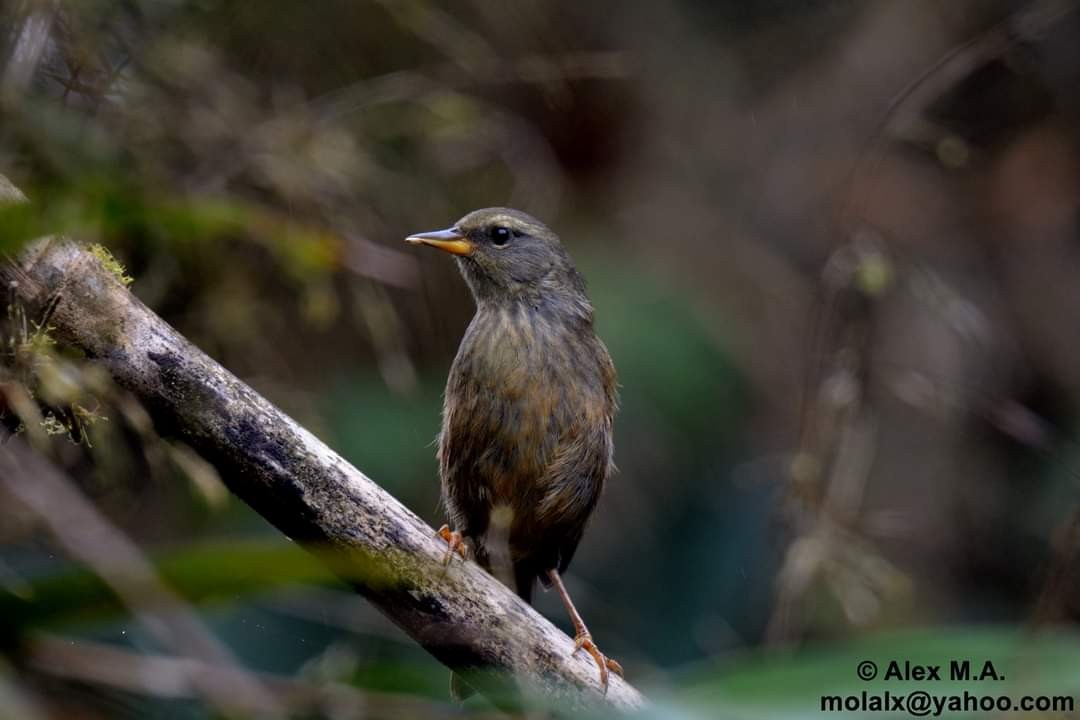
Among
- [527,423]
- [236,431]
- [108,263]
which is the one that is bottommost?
[236,431]

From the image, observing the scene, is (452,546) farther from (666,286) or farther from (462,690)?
(666,286)

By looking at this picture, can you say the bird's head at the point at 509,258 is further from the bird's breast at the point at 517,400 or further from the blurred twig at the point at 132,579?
the blurred twig at the point at 132,579

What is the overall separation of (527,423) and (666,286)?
2.70 metres

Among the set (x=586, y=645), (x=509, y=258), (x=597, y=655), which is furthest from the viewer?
(x=509, y=258)

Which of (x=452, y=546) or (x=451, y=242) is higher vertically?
(x=451, y=242)

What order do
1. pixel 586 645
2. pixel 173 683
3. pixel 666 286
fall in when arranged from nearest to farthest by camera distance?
pixel 173 683 → pixel 586 645 → pixel 666 286

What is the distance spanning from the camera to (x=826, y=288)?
194 inches

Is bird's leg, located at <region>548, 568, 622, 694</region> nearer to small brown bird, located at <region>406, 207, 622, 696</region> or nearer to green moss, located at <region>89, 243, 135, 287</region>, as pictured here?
small brown bird, located at <region>406, 207, 622, 696</region>

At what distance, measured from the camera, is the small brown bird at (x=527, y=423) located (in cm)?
389

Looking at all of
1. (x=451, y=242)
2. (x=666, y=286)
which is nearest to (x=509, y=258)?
(x=451, y=242)

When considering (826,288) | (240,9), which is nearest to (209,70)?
(240,9)

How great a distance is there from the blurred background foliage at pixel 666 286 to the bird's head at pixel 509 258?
1.24 ft

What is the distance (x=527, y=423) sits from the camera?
388 centimetres

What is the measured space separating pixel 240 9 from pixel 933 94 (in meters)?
2.79
